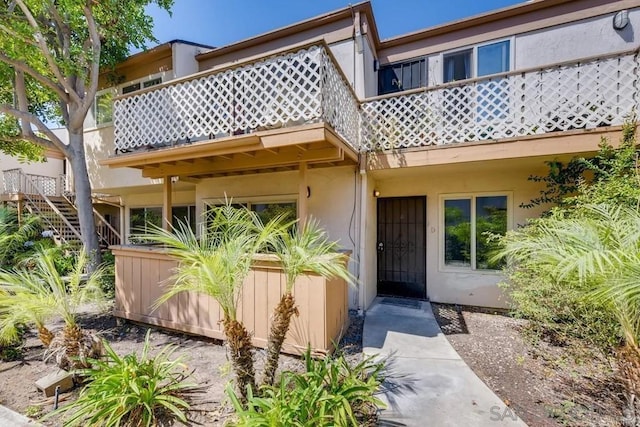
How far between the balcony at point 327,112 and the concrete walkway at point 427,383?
10.6ft

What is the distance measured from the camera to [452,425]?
283 centimetres

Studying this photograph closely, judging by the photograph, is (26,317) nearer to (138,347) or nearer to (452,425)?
(138,347)

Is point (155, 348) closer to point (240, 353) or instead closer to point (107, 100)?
point (240, 353)

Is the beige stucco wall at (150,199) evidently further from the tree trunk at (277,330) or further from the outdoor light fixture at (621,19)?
the outdoor light fixture at (621,19)

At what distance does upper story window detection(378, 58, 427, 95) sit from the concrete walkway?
233 inches

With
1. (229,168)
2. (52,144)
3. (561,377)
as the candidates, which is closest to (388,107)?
(229,168)

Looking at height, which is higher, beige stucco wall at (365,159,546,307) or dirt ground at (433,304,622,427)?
beige stucco wall at (365,159,546,307)

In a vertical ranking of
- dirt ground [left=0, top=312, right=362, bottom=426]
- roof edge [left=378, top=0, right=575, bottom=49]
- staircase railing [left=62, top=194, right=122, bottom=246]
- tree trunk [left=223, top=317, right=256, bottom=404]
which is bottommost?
dirt ground [left=0, top=312, right=362, bottom=426]

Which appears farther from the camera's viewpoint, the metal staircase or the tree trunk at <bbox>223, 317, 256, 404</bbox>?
the metal staircase

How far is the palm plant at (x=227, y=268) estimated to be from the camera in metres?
2.69

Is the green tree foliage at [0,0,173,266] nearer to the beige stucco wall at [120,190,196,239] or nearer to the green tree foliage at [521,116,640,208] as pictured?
the beige stucco wall at [120,190,196,239]

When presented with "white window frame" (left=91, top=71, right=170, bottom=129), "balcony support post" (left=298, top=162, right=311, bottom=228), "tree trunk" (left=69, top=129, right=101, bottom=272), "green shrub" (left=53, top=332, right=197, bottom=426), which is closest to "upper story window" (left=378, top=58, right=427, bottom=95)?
"balcony support post" (left=298, top=162, right=311, bottom=228)

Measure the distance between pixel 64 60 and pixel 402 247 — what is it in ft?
29.2

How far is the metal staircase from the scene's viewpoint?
36.4 feet
